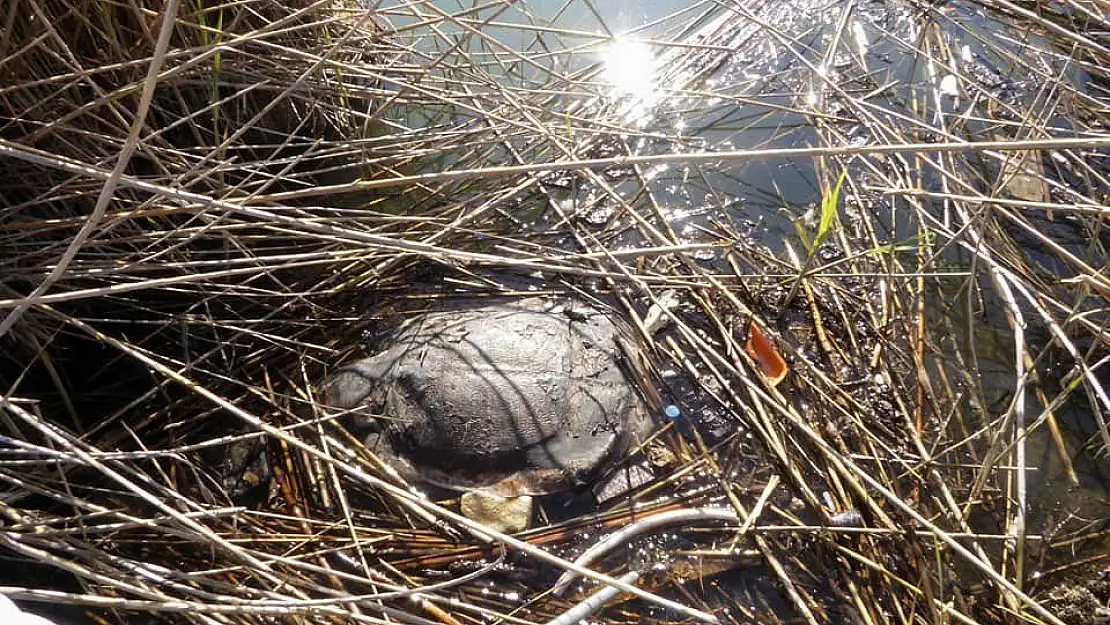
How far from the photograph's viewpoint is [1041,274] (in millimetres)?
2395

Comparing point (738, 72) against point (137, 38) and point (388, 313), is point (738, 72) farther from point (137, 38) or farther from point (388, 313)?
point (137, 38)

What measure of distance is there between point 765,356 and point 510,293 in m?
0.77

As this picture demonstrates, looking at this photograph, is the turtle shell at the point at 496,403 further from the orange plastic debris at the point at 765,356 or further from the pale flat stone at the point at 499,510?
the orange plastic debris at the point at 765,356

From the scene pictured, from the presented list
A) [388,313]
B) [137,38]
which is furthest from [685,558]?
[137,38]

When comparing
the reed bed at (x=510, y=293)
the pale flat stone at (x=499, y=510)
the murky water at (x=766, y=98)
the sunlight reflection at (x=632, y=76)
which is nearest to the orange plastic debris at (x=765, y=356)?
the reed bed at (x=510, y=293)

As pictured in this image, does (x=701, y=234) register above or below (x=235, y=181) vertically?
below

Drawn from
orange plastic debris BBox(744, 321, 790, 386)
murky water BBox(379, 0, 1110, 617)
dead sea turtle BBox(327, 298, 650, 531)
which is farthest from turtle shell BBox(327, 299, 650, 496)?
murky water BBox(379, 0, 1110, 617)

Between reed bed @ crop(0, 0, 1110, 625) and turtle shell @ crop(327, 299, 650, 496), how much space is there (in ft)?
0.30

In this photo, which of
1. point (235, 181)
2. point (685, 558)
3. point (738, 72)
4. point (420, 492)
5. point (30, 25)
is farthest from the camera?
point (738, 72)

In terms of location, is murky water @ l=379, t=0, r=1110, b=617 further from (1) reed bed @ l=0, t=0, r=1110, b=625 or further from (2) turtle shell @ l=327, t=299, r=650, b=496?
(2) turtle shell @ l=327, t=299, r=650, b=496

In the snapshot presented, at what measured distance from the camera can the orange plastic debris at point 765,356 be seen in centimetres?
219

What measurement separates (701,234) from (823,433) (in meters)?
0.84

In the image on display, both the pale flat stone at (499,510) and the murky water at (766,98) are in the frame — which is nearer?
the pale flat stone at (499,510)

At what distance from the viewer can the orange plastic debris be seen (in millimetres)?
2191
